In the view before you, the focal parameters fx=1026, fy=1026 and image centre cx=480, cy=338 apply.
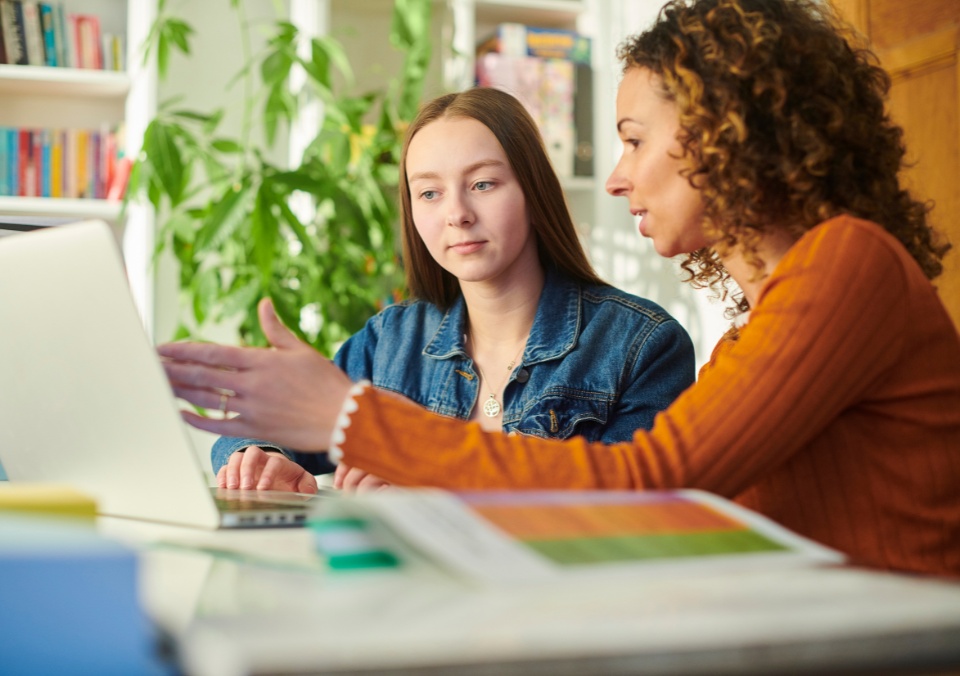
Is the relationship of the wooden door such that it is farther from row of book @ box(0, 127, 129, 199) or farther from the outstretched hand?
row of book @ box(0, 127, 129, 199)

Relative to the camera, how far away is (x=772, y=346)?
822 millimetres

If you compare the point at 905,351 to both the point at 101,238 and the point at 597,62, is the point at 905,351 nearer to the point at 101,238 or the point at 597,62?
the point at 101,238

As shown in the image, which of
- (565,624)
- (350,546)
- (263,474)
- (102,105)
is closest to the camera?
(565,624)

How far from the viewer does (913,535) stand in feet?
2.92

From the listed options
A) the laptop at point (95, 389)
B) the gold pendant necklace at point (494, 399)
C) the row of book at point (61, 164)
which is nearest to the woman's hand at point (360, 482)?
the laptop at point (95, 389)

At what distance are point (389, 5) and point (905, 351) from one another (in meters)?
2.87

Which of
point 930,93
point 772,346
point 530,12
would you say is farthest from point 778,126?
point 530,12

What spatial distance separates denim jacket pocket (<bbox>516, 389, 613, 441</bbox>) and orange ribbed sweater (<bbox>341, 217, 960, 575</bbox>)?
1.84ft

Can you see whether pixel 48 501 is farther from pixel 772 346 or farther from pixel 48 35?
pixel 48 35

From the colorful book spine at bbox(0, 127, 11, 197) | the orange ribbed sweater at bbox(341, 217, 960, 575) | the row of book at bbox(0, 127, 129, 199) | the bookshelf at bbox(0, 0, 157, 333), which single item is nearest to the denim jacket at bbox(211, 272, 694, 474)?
the orange ribbed sweater at bbox(341, 217, 960, 575)

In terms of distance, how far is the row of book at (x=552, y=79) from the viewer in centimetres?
328

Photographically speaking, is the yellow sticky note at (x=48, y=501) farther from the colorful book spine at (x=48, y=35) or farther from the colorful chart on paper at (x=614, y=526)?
the colorful book spine at (x=48, y=35)

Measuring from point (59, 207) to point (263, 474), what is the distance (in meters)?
2.16

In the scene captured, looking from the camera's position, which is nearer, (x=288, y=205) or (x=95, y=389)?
(x=95, y=389)
